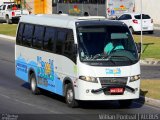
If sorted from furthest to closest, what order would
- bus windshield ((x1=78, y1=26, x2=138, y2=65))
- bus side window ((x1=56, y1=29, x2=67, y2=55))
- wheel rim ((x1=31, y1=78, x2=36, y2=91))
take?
wheel rim ((x1=31, y1=78, x2=36, y2=91)), bus side window ((x1=56, y1=29, x2=67, y2=55)), bus windshield ((x1=78, y1=26, x2=138, y2=65))

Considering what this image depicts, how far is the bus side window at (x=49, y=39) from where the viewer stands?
18.1m

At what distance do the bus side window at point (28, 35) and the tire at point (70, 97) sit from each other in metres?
3.68

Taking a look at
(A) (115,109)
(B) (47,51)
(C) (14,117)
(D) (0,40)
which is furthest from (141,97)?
(D) (0,40)

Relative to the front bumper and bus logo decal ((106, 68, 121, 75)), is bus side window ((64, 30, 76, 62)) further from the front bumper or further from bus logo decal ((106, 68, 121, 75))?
bus logo decal ((106, 68, 121, 75))

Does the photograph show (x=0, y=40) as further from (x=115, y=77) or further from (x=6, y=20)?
(x=115, y=77)

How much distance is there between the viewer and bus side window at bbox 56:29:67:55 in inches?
679

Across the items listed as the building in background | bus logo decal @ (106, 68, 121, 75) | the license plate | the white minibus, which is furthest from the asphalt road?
the building in background

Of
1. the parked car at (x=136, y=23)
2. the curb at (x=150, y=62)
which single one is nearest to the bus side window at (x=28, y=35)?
the curb at (x=150, y=62)

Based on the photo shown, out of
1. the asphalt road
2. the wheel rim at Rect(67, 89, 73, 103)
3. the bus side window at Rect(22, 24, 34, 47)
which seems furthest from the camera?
the bus side window at Rect(22, 24, 34, 47)

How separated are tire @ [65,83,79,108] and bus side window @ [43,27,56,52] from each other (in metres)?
1.62

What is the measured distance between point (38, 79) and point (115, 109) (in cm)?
350

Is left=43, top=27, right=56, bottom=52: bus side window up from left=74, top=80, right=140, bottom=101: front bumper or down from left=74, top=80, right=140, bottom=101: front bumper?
up

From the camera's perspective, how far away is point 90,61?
1606cm

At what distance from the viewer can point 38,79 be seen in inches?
752
